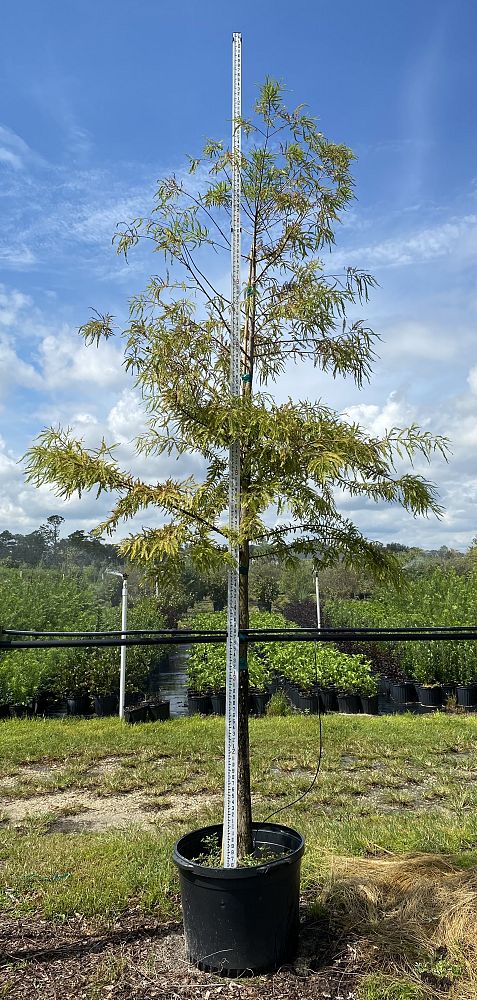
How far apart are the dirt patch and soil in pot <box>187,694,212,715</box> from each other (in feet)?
11.5

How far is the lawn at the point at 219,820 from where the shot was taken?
261cm

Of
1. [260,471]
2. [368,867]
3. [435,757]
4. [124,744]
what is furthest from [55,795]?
[260,471]

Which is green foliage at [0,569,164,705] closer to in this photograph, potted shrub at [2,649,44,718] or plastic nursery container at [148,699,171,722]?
potted shrub at [2,649,44,718]

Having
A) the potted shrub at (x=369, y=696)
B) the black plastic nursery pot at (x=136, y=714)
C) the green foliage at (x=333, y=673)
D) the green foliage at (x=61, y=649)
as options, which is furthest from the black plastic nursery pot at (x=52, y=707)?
the potted shrub at (x=369, y=696)

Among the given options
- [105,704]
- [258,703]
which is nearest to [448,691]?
[258,703]

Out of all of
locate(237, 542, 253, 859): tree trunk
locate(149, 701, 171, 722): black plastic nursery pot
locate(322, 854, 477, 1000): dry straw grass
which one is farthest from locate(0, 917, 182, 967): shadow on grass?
locate(149, 701, 171, 722): black plastic nursery pot

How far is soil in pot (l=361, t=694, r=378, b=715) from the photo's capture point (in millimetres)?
9078

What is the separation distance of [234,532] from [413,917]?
170 centimetres

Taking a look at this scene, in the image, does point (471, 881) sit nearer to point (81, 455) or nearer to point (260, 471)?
point (260, 471)

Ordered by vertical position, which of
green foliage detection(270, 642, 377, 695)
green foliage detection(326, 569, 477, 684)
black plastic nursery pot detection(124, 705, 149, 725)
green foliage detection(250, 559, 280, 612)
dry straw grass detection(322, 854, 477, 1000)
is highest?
green foliage detection(250, 559, 280, 612)

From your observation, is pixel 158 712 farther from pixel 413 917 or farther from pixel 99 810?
pixel 413 917

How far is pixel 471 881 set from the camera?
10.2ft

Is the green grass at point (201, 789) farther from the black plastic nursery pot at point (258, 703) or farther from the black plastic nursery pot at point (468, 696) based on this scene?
the black plastic nursery pot at point (468, 696)

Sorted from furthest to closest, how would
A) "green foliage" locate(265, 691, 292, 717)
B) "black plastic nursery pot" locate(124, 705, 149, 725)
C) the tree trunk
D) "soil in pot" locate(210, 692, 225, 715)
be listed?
1. "soil in pot" locate(210, 692, 225, 715)
2. "green foliage" locate(265, 691, 292, 717)
3. "black plastic nursery pot" locate(124, 705, 149, 725)
4. the tree trunk
